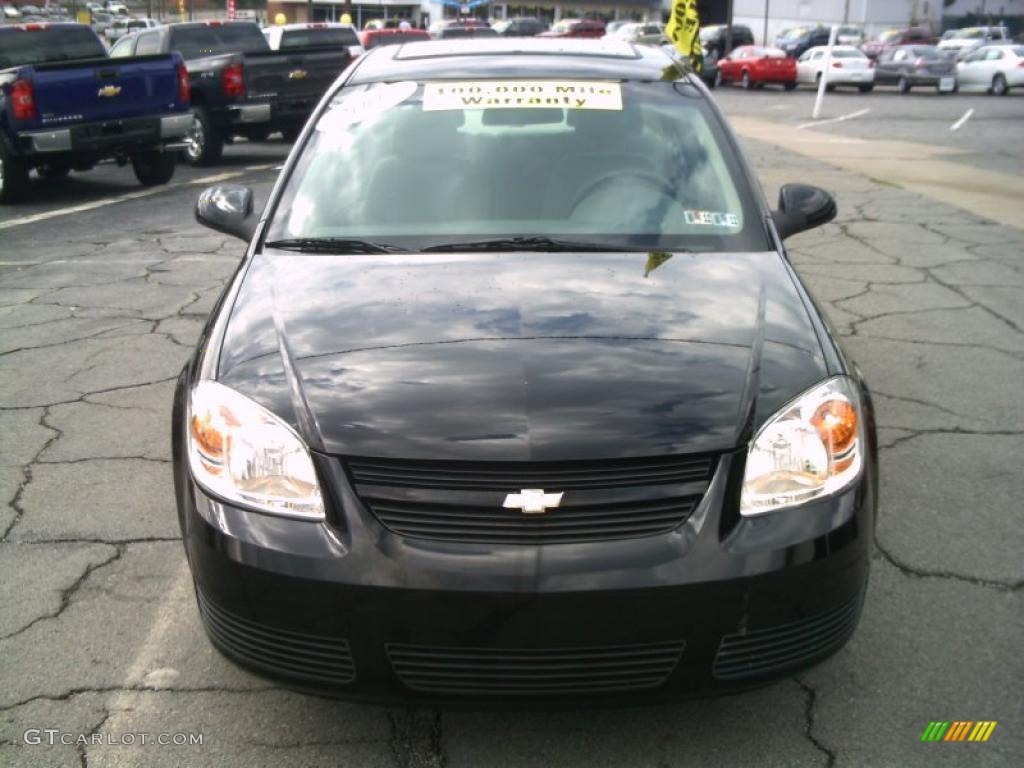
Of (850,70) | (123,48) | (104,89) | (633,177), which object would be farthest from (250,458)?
(850,70)

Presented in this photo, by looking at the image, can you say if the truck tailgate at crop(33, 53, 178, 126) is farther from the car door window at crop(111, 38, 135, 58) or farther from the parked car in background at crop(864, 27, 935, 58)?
the parked car in background at crop(864, 27, 935, 58)

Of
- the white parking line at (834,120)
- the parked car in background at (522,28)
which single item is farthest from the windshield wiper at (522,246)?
the parked car in background at (522,28)

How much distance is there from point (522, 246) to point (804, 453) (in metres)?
1.28

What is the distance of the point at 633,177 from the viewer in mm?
3883

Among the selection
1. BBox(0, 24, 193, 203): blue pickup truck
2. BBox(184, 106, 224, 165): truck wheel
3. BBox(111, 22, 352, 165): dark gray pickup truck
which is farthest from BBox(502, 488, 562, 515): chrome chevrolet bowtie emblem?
BBox(184, 106, 224, 165): truck wheel

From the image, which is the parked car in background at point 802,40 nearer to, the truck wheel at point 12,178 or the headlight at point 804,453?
the truck wheel at point 12,178

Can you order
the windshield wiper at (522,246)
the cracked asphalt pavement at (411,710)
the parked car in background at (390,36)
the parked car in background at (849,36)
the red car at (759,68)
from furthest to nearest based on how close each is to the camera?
the parked car in background at (849,36) < the red car at (759,68) < the parked car in background at (390,36) < the windshield wiper at (522,246) < the cracked asphalt pavement at (411,710)

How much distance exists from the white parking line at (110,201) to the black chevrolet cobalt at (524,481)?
28.2 ft

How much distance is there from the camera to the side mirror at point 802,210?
411 centimetres

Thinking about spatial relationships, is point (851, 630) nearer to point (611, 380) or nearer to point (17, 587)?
point (611, 380)

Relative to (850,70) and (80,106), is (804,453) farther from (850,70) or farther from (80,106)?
(850,70)

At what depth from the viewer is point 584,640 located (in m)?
2.41

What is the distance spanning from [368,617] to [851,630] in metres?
1.14

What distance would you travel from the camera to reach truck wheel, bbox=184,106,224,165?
15078 millimetres
